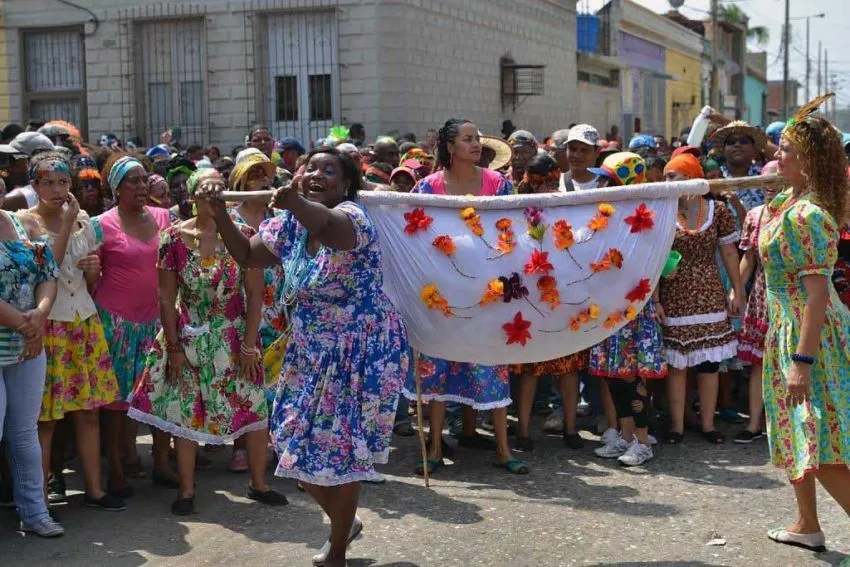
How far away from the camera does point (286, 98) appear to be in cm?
2038

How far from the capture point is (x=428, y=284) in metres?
5.39

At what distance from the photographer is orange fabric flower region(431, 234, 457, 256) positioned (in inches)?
213

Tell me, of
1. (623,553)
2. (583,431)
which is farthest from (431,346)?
(583,431)

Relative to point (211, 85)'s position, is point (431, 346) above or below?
below

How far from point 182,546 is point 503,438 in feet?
7.39

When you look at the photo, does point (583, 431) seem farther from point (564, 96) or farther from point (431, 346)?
point (564, 96)

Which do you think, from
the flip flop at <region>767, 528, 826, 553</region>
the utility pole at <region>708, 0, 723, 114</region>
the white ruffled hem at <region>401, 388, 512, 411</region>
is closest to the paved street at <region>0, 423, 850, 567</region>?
the flip flop at <region>767, 528, 826, 553</region>

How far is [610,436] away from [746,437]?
1.01 metres

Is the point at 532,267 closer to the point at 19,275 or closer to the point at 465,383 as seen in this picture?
the point at 465,383

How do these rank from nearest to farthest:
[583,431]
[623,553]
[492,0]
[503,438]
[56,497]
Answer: [623,553] → [56,497] → [503,438] → [583,431] → [492,0]

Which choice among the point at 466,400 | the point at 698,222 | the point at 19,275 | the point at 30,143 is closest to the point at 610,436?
the point at 466,400

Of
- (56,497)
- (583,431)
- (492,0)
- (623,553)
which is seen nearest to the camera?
(623,553)

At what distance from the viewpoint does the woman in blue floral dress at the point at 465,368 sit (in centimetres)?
673

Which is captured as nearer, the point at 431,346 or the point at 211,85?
the point at 431,346
